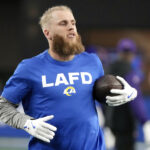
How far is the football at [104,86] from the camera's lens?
4.33 meters

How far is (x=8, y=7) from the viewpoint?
13047 mm

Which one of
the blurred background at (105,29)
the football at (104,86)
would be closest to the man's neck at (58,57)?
the football at (104,86)

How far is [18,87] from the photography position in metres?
4.22

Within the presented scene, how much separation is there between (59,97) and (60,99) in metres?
0.02

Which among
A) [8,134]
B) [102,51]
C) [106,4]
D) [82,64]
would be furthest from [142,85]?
[82,64]

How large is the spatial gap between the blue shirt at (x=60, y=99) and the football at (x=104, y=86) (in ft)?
0.19

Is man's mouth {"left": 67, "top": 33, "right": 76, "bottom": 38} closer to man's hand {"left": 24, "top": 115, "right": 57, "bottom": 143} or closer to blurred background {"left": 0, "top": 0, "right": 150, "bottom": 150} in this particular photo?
man's hand {"left": 24, "top": 115, "right": 57, "bottom": 143}

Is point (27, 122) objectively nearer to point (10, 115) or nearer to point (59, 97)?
point (10, 115)

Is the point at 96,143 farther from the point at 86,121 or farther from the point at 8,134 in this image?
the point at 8,134

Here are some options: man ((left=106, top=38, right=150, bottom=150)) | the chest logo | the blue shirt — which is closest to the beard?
the blue shirt

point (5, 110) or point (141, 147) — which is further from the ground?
point (5, 110)

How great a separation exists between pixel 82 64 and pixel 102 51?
6659 millimetres

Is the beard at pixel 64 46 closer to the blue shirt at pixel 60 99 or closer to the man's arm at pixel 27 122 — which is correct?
the blue shirt at pixel 60 99

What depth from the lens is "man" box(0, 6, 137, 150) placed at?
4.24 m
